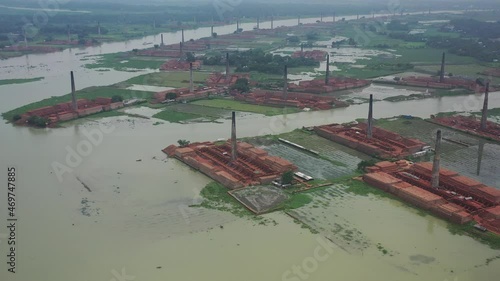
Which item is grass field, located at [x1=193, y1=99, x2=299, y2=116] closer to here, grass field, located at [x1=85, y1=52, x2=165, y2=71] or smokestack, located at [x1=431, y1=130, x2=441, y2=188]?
smokestack, located at [x1=431, y1=130, x2=441, y2=188]

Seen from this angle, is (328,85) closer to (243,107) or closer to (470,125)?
(243,107)

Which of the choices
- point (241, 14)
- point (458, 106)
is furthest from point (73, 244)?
point (241, 14)

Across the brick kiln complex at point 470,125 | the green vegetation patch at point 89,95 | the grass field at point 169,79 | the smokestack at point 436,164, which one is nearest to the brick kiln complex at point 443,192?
the smokestack at point 436,164

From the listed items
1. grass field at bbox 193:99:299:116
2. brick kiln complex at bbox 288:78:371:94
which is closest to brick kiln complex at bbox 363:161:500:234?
grass field at bbox 193:99:299:116

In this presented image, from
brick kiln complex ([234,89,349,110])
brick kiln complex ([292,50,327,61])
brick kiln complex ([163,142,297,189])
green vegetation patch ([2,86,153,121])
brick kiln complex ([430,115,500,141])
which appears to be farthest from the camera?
brick kiln complex ([292,50,327,61])

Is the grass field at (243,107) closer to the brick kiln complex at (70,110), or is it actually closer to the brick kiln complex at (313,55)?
the brick kiln complex at (70,110)
